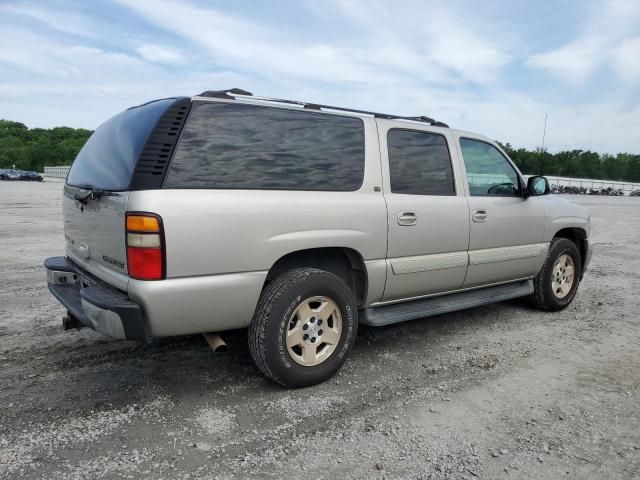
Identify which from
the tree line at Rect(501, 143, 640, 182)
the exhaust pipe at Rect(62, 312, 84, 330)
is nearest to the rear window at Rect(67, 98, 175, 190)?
the exhaust pipe at Rect(62, 312, 84, 330)

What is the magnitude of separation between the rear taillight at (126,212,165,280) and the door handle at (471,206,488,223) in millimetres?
2703

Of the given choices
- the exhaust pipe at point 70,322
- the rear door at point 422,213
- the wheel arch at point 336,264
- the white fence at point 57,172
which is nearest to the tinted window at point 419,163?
the rear door at point 422,213

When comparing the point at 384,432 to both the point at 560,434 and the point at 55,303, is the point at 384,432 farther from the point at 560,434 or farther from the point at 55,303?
the point at 55,303

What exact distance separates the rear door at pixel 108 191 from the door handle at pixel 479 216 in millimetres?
2650

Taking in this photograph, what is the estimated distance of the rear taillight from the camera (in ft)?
8.96

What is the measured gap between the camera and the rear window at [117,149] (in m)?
2.98

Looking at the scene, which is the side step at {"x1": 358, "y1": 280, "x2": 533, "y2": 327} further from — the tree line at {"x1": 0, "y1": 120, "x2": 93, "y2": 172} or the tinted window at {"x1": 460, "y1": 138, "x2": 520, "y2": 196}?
the tree line at {"x1": 0, "y1": 120, "x2": 93, "y2": 172}

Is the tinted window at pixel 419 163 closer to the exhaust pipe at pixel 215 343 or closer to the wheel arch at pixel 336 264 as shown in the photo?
the wheel arch at pixel 336 264

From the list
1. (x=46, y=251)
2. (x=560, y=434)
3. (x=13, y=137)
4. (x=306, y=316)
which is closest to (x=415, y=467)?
(x=560, y=434)

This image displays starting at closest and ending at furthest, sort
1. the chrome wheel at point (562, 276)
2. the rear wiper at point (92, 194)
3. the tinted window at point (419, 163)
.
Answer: the rear wiper at point (92, 194), the tinted window at point (419, 163), the chrome wheel at point (562, 276)

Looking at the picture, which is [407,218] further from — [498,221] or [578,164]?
[578,164]

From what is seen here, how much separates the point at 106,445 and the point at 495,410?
227cm

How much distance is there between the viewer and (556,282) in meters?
5.37

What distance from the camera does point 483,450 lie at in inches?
105
